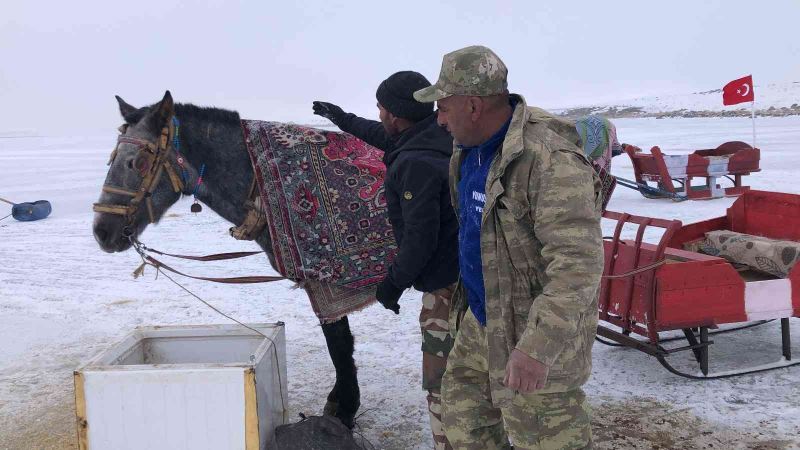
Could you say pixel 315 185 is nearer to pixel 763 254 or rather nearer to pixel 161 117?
pixel 161 117

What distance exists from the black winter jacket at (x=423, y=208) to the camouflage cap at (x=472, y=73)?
23.0 inches

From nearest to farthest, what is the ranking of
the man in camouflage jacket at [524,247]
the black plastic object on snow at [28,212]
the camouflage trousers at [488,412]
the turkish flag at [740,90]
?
the man in camouflage jacket at [524,247] < the camouflage trousers at [488,412] < the black plastic object on snow at [28,212] < the turkish flag at [740,90]

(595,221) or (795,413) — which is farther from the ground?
(595,221)

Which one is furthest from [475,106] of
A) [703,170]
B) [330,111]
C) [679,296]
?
[703,170]

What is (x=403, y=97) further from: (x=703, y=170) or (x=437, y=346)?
(x=703, y=170)

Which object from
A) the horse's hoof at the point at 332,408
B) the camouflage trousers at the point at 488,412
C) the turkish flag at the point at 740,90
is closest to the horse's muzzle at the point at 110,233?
the horse's hoof at the point at 332,408

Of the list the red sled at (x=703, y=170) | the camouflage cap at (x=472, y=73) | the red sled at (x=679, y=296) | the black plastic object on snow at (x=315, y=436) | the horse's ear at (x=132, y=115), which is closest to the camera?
the camouflage cap at (x=472, y=73)

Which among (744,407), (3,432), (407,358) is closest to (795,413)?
(744,407)

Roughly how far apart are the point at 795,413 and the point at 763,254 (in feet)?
4.18

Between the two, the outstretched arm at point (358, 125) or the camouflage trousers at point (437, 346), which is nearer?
the camouflage trousers at point (437, 346)

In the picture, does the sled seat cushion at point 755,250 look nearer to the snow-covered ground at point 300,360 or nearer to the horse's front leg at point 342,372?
the snow-covered ground at point 300,360

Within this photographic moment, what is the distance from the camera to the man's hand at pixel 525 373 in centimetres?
191

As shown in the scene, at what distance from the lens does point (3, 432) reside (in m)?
4.04

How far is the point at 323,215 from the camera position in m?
3.42
